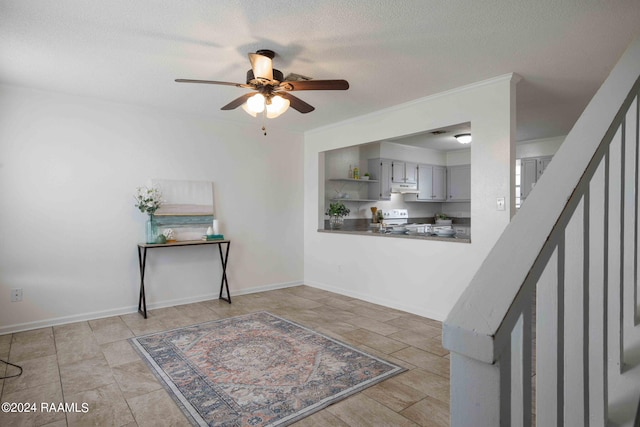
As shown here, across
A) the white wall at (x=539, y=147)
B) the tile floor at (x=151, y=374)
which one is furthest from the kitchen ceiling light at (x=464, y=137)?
the tile floor at (x=151, y=374)

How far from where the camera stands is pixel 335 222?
20.1 feet

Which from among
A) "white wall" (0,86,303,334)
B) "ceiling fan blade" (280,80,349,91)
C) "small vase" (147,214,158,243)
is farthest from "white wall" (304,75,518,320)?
"small vase" (147,214,158,243)

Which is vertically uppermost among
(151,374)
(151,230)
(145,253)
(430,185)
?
(430,185)

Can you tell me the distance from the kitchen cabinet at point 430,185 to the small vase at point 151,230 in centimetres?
495

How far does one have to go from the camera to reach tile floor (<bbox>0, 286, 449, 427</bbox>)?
2256mm

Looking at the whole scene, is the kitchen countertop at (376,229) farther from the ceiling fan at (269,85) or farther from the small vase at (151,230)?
the small vase at (151,230)

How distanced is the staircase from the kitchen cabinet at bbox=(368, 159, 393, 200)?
5.49 m

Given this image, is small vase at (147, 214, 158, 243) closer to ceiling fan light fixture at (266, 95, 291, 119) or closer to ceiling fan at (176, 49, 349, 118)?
ceiling fan at (176, 49, 349, 118)

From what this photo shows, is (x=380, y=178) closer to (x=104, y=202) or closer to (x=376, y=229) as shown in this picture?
(x=376, y=229)

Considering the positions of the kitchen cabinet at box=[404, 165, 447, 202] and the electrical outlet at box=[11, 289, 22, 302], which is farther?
the kitchen cabinet at box=[404, 165, 447, 202]

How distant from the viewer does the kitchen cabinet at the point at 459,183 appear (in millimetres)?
7789

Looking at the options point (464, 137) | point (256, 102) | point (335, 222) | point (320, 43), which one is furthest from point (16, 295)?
point (464, 137)

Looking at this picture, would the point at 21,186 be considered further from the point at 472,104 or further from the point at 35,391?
the point at 472,104

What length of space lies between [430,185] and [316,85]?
5472 millimetres
